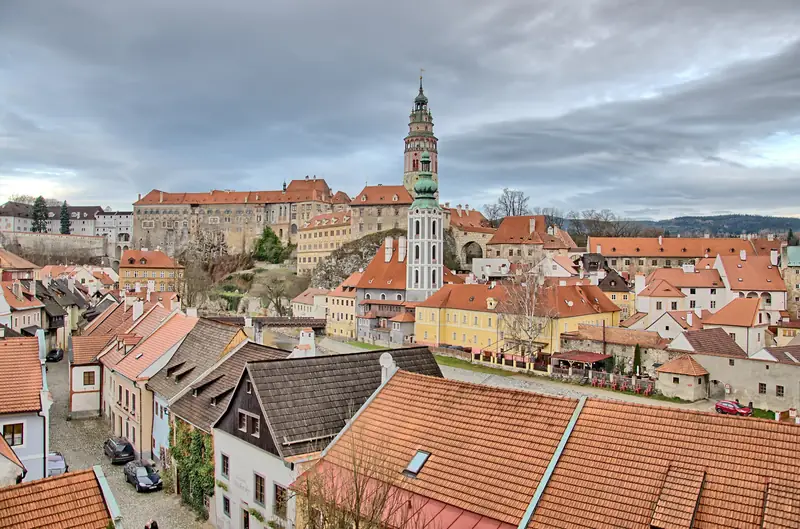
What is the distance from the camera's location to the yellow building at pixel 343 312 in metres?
67.7

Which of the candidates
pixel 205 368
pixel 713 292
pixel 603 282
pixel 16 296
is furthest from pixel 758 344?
pixel 16 296

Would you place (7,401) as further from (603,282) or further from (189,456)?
(603,282)

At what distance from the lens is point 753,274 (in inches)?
2271

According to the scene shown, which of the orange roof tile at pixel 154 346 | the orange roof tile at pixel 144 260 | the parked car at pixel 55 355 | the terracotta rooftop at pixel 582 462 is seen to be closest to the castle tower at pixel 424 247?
the parked car at pixel 55 355

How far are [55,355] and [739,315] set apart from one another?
4802 centimetres

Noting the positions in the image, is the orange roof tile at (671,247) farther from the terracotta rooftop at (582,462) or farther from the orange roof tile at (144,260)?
the terracotta rooftop at (582,462)

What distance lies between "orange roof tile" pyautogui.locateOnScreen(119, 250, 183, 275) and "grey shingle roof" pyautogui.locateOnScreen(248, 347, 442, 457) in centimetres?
8700

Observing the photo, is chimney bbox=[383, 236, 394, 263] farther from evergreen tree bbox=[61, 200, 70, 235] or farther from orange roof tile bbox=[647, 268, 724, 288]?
evergreen tree bbox=[61, 200, 70, 235]

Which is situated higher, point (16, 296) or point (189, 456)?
point (16, 296)

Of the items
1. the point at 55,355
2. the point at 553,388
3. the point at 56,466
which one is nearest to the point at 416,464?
the point at 56,466

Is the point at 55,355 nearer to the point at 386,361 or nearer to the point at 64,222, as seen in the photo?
the point at 386,361

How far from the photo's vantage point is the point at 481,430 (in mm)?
12648

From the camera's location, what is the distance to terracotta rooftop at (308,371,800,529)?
947cm

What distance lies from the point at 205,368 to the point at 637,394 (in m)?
22.2
